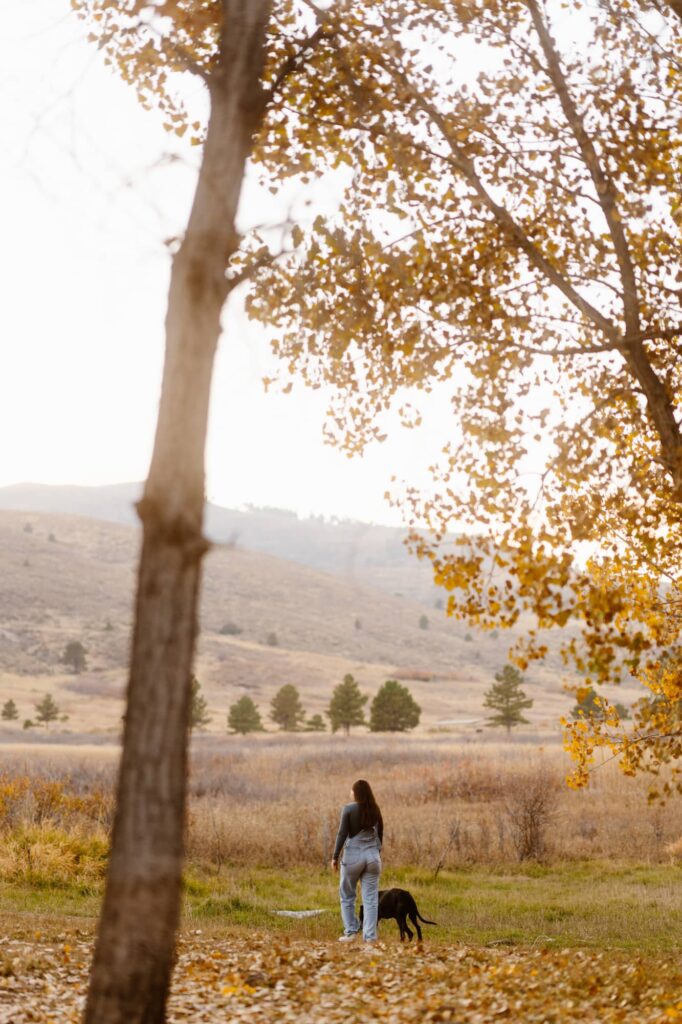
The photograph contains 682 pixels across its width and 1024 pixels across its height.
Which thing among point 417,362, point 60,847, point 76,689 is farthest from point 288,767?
point 76,689

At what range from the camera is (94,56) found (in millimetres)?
6027

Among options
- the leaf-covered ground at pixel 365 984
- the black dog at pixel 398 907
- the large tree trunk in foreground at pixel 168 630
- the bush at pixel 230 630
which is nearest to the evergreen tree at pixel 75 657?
the bush at pixel 230 630

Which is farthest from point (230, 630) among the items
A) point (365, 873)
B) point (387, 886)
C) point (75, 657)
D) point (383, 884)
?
point (365, 873)

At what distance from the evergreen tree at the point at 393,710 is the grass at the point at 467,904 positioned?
3143cm

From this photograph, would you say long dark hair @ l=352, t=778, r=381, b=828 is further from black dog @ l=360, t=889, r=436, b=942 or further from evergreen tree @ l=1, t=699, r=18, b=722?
evergreen tree @ l=1, t=699, r=18, b=722

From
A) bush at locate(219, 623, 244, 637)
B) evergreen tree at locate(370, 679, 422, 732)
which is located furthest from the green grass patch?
bush at locate(219, 623, 244, 637)

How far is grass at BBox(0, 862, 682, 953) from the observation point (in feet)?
40.2

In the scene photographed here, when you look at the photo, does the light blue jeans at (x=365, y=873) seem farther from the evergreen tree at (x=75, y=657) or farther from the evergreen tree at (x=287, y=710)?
the evergreen tree at (x=75, y=657)

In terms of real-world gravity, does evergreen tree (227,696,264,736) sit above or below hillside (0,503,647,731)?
below

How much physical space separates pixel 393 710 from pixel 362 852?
38859 millimetres

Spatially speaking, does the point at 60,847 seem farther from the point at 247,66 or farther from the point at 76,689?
the point at 76,689

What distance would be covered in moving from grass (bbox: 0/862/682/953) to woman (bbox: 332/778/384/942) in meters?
0.82

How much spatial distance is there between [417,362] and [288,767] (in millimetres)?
23317

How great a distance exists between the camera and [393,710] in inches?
1911
